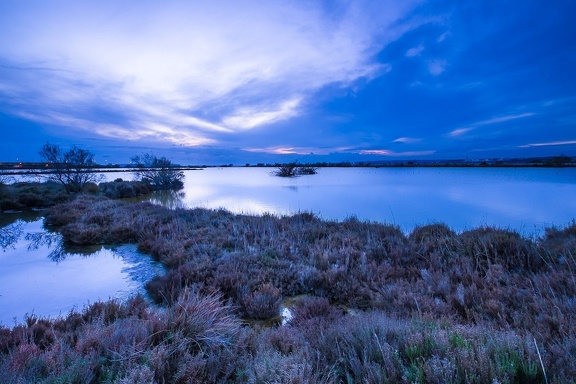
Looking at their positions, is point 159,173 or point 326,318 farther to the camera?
point 159,173

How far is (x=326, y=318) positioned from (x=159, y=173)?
39.8 meters

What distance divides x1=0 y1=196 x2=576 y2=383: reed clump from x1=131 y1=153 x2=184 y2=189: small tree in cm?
3279

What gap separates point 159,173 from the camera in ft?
128

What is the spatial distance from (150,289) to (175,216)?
26.3ft

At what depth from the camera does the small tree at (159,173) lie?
3875cm

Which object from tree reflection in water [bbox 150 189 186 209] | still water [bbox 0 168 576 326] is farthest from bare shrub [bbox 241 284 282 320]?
tree reflection in water [bbox 150 189 186 209]

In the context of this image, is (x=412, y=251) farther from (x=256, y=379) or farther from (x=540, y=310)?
(x=256, y=379)

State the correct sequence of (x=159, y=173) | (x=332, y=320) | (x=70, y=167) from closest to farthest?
(x=332, y=320) < (x=70, y=167) < (x=159, y=173)

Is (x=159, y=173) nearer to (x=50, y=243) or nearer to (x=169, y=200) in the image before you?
(x=169, y=200)

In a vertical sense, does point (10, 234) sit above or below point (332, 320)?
below

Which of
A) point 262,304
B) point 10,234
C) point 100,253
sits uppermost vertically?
point 262,304

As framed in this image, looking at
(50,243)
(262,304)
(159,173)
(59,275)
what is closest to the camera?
(262,304)

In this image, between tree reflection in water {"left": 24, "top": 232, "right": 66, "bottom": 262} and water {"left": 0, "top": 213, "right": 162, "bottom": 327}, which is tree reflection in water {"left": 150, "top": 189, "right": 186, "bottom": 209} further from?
water {"left": 0, "top": 213, "right": 162, "bottom": 327}

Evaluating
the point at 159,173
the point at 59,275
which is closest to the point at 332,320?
the point at 59,275
